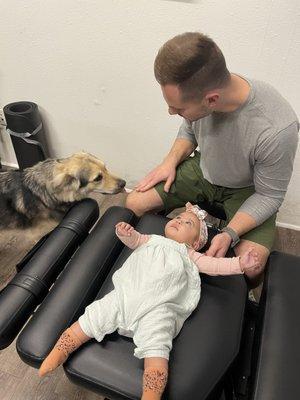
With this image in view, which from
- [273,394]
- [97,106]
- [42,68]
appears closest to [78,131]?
[97,106]

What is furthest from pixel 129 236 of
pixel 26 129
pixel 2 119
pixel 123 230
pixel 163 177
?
pixel 2 119

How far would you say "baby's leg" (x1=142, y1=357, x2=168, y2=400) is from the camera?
2.70 feet

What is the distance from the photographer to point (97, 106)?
6.36ft

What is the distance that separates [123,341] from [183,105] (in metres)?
0.72

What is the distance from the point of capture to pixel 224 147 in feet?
4.00

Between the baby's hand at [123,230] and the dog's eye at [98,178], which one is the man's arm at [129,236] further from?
the dog's eye at [98,178]

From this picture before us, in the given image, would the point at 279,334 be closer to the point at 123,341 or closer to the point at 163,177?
the point at 123,341

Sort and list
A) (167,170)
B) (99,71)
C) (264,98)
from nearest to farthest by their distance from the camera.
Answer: (264,98) < (167,170) < (99,71)

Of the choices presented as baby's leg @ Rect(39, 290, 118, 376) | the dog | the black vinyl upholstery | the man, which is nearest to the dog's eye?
the dog

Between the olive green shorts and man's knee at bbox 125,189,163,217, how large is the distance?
25mm

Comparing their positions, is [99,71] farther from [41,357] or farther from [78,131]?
[41,357]

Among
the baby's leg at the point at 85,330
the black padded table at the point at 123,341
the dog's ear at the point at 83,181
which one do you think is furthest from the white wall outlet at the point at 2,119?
the baby's leg at the point at 85,330

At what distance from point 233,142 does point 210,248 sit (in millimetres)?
383

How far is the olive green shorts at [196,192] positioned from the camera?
55.2 inches
